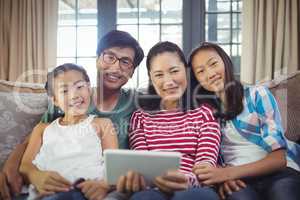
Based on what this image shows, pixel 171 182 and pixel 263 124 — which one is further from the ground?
pixel 263 124

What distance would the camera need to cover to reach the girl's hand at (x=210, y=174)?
121 cm

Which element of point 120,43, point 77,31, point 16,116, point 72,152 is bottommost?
point 72,152

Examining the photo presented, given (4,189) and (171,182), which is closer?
(171,182)

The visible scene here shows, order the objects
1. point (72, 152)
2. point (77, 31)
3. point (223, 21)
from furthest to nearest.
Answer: point (77, 31) → point (223, 21) → point (72, 152)

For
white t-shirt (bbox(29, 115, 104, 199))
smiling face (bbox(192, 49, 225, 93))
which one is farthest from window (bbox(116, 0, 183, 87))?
white t-shirt (bbox(29, 115, 104, 199))

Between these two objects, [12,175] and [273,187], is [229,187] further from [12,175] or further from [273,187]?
[12,175]

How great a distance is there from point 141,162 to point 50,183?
32 cm

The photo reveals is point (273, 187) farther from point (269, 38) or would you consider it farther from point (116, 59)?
point (269, 38)

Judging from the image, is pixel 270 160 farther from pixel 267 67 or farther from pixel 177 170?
pixel 267 67

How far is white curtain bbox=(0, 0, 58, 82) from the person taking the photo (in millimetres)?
3205

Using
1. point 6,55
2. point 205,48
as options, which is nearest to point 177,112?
point 205,48

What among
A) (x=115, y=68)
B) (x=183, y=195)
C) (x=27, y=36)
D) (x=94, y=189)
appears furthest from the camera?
(x=27, y=36)

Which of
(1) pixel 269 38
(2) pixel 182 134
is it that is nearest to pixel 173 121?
(2) pixel 182 134

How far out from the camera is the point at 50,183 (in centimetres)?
124
